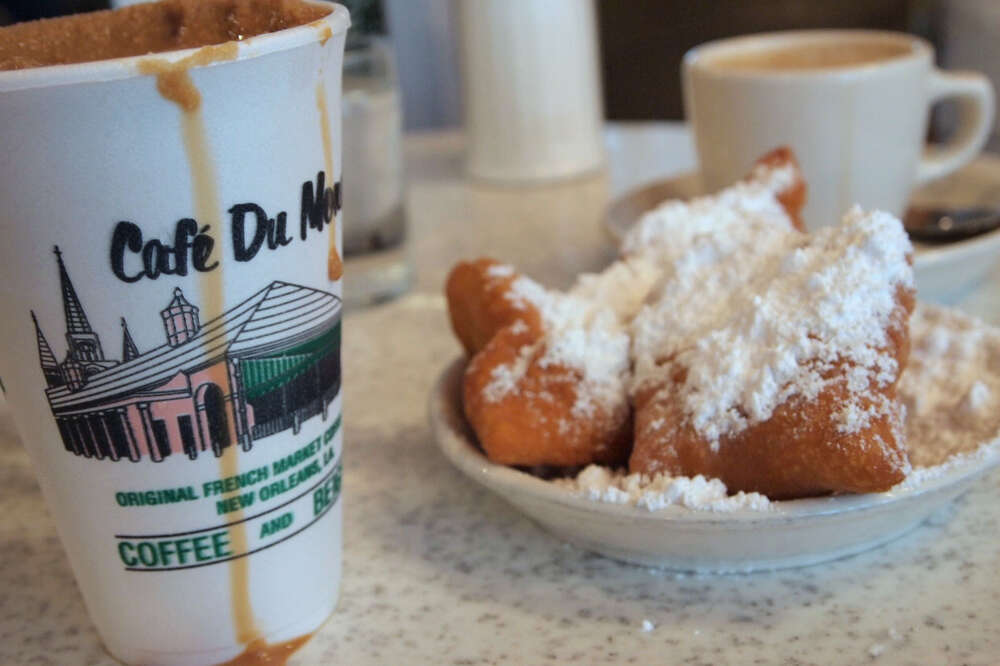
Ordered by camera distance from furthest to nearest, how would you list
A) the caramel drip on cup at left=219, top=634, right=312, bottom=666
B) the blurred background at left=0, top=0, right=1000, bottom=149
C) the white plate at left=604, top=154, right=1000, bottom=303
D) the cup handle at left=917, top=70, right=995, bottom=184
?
the blurred background at left=0, top=0, right=1000, bottom=149, the cup handle at left=917, top=70, right=995, bottom=184, the white plate at left=604, top=154, right=1000, bottom=303, the caramel drip on cup at left=219, top=634, right=312, bottom=666

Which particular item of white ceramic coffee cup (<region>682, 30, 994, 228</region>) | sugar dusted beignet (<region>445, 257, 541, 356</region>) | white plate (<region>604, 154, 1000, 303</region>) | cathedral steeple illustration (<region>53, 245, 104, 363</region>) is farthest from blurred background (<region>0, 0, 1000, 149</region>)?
cathedral steeple illustration (<region>53, 245, 104, 363</region>)

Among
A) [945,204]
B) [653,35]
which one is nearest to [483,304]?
[945,204]

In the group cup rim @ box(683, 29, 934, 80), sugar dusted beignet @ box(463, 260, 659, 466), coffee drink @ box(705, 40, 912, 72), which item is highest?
cup rim @ box(683, 29, 934, 80)

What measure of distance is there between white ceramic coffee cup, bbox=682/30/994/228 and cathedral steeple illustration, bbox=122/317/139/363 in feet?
1.88

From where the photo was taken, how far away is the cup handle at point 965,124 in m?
0.86

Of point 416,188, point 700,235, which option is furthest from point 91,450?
point 416,188

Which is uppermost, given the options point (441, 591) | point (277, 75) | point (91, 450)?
point (277, 75)

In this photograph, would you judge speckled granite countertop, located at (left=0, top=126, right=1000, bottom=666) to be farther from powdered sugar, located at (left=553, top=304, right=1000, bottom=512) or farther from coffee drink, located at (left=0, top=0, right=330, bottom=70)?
coffee drink, located at (left=0, top=0, right=330, bottom=70)

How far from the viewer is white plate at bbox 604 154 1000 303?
26.8 inches

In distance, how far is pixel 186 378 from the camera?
364 millimetres

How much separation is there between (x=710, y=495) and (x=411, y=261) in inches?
21.8

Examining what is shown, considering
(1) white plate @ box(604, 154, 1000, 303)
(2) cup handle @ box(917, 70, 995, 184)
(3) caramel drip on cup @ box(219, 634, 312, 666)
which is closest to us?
(3) caramel drip on cup @ box(219, 634, 312, 666)

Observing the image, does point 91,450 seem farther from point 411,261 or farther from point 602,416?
point 411,261

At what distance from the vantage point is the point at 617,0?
2271 millimetres
